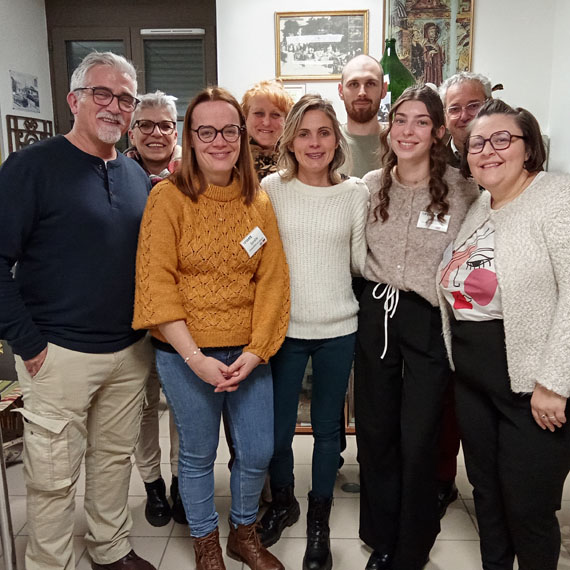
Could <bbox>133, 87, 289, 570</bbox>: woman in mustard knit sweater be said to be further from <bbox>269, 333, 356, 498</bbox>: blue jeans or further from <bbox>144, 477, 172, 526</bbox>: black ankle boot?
<bbox>144, 477, 172, 526</bbox>: black ankle boot

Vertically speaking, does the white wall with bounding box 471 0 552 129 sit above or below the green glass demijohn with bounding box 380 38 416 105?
above

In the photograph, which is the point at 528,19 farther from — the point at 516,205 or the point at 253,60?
the point at 516,205

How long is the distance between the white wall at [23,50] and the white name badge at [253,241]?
2.68 meters

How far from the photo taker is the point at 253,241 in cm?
165

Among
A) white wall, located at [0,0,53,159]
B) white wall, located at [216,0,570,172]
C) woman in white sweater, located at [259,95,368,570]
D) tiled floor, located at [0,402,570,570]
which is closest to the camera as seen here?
woman in white sweater, located at [259,95,368,570]

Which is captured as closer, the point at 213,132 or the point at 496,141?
the point at 496,141

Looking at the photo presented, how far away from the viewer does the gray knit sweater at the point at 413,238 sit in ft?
5.37

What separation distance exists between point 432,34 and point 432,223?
7.78ft

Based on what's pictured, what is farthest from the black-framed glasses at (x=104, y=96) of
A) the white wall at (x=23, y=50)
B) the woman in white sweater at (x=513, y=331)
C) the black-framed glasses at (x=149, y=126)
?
the white wall at (x=23, y=50)

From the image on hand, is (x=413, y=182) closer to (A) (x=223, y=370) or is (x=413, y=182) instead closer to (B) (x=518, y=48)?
(A) (x=223, y=370)

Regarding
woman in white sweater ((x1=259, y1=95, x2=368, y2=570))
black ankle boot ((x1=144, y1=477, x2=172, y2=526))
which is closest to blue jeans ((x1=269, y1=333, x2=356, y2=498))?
woman in white sweater ((x1=259, y1=95, x2=368, y2=570))

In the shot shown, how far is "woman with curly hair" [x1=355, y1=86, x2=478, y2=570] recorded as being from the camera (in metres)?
1.64

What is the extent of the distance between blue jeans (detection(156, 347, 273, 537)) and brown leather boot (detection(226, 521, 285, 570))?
0.28 feet

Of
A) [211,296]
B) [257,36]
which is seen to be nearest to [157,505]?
[211,296]
